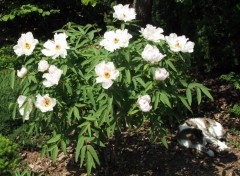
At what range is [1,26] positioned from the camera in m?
9.10

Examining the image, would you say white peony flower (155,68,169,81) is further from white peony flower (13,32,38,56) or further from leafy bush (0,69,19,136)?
leafy bush (0,69,19,136)

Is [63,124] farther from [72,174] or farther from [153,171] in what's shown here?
[153,171]

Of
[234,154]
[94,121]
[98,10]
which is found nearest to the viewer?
[94,121]

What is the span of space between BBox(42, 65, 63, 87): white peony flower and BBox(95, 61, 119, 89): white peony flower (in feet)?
1.11

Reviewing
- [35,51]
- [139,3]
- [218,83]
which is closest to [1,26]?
[139,3]

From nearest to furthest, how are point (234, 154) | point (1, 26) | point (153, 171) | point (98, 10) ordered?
point (153, 171) → point (234, 154) → point (98, 10) → point (1, 26)

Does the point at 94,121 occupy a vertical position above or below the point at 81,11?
below

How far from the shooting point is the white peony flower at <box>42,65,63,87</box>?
3.44 metres

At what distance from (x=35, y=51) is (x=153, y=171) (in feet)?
6.01

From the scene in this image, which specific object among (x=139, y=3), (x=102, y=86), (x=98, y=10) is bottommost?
(x=102, y=86)

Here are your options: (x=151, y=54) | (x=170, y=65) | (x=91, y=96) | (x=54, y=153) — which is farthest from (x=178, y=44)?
(x=54, y=153)

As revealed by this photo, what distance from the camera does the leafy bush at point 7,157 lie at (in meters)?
3.96

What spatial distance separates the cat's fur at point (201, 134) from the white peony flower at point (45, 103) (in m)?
2.06

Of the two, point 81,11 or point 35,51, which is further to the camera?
point 81,11
